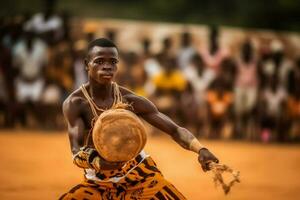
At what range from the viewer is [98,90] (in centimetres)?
496

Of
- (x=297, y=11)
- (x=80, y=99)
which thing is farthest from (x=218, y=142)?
(x=297, y=11)

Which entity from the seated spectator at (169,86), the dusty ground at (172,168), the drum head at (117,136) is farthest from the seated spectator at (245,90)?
the drum head at (117,136)

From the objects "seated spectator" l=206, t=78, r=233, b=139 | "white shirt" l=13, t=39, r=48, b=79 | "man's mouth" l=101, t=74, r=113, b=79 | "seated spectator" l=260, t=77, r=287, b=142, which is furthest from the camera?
"white shirt" l=13, t=39, r=48, b=79

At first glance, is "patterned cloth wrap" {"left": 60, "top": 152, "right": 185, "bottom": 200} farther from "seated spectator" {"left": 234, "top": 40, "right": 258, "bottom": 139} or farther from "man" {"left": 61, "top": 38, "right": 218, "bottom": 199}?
"seated spectator" {"left": 234, "top": 40, "right": 258, "bottom": 139}

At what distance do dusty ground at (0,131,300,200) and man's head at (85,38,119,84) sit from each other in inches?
105

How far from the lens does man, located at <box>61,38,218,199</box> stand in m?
4.64

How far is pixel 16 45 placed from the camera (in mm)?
12906

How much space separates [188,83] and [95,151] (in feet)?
27.1

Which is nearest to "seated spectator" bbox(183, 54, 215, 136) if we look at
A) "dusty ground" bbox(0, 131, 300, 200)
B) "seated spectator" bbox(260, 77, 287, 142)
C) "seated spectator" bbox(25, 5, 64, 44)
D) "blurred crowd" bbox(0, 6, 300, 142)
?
"blurred crowd" bbox(0, 6, 300, 142)

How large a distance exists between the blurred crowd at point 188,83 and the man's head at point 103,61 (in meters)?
7.74

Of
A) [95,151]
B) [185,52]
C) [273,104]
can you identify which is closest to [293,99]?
[273,104]

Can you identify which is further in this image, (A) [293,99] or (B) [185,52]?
(B) [185,52]

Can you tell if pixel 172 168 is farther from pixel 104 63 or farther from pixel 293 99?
pixel 104 63

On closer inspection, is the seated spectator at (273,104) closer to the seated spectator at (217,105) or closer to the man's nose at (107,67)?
the seated spectator at (217,105)
